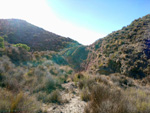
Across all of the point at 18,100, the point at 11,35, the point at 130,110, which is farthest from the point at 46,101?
the point at 11,35

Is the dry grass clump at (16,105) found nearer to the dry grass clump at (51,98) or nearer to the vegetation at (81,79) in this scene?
the vegetation at (81,79)

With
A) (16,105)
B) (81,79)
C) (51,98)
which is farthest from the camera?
(81,79)

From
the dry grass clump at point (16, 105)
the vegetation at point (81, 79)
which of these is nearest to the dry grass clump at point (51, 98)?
the vegetation at point (81, 79)

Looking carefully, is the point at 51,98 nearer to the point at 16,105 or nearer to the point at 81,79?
the point at 16,105

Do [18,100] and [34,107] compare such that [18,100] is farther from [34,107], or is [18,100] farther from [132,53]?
[132,53]

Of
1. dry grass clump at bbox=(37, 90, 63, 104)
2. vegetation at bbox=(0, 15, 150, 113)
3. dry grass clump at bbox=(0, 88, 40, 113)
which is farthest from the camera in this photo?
dry grass clump at bbox=(37, 90, 63, 104)

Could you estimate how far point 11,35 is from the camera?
104ft

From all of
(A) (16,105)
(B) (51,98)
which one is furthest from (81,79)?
(A) (16,105)

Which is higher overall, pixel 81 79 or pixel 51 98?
pixel 81 79

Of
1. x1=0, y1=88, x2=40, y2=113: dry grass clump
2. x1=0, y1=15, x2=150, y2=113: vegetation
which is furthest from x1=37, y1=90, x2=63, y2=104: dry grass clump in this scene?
x1=0, y1=88, x2=40, y2=113: dry grass clump

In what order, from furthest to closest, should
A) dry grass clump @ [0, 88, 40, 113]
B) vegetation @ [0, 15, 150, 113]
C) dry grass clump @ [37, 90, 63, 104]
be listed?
dry grass clump @ [37, 90, 63, 104] < vegetation @ [0, 15, 150, 113] < dry grass clump @ [0, 88, 40, 113]

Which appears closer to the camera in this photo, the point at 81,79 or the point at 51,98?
the point at 51,98

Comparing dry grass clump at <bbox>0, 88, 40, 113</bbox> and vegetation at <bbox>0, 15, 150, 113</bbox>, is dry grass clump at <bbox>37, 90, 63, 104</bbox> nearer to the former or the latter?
vegetation at <bbox>0, 15, 150, 113</bbox>

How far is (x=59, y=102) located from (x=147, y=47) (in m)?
15.6
